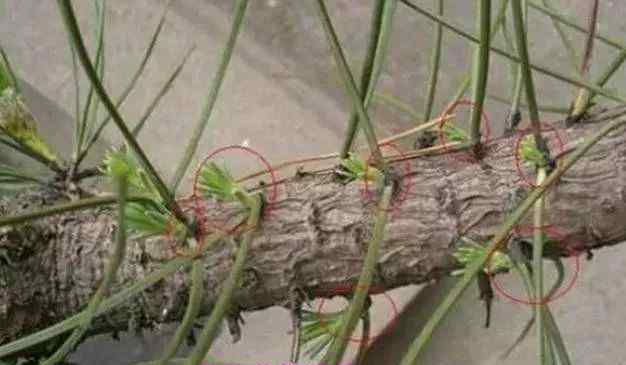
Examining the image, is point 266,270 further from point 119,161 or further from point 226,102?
point 226,102

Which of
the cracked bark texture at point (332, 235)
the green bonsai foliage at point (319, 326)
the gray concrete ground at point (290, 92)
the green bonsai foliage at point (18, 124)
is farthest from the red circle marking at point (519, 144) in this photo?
the gray concrete ground at point (290, 92)

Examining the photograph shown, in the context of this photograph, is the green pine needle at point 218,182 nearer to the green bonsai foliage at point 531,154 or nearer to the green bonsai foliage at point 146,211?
the green bonsai foliage at point 146,211

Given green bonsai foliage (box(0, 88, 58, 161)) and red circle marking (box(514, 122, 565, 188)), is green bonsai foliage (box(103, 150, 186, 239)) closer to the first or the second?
green bonsai foliage (box(0, 88, 58, 161))

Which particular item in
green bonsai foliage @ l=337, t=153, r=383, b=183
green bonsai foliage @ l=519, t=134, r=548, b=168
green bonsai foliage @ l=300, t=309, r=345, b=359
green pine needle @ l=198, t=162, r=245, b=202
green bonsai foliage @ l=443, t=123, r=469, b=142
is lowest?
green bonsai foliage @ l=300, t=309, r=345, b=359

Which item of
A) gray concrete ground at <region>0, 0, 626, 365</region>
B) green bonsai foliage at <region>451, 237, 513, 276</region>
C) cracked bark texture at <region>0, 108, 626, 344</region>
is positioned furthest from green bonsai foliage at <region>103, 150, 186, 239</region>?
gray concrete ground at <region>0, 0, 626, 365</region>

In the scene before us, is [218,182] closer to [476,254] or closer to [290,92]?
[476,254]
